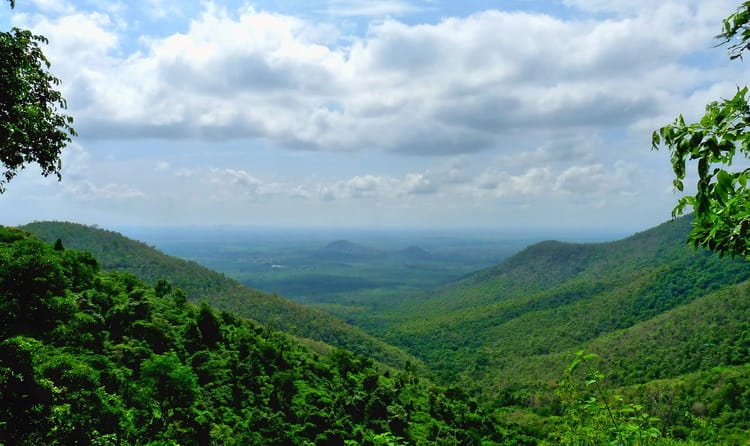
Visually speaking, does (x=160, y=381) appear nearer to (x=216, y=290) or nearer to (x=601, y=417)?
(x=601, y=417)

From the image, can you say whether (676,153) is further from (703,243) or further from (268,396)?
(268,396)

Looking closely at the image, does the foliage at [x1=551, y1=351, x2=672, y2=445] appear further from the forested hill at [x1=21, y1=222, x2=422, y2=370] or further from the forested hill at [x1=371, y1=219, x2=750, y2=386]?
the forested hill at [x1=21, y1=222, x2=422, y2=370]

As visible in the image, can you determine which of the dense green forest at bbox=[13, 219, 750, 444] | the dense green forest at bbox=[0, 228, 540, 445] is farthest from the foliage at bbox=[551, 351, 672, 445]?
the dense green forest at bbox=[0, 228, 540, 445]

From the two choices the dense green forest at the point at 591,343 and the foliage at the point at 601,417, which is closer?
the foliage at the point at 601,417

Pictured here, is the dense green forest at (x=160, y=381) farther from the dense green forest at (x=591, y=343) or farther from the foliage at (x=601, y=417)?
the dense green forest at (x=591, y=343)

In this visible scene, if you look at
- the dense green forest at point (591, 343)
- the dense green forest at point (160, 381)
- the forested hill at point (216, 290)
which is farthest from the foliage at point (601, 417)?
the forested hill at point (216, 290)

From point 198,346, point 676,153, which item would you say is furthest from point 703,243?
point 198,346
